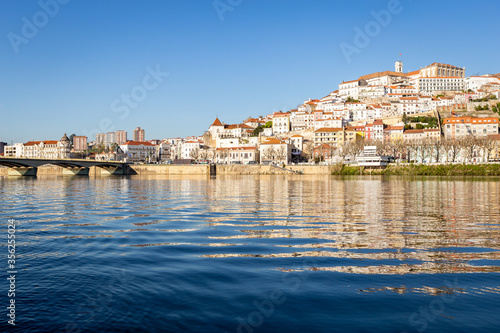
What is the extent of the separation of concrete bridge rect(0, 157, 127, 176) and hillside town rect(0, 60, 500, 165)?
83.2 feet

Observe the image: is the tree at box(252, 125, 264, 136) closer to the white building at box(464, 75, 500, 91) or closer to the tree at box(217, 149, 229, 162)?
the tree at box(217, 149, 229, 162)

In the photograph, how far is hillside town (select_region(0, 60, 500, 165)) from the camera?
94744mm

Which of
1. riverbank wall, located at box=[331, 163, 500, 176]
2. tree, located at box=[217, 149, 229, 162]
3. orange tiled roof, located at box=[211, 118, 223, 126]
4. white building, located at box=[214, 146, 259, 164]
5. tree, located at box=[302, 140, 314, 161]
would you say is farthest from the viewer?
orange tiled roof, located at box=[211, 118, 223, 126]

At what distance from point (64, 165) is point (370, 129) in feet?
253

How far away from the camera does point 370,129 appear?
11225cm

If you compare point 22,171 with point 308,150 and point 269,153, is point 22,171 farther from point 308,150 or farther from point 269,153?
point 308,150

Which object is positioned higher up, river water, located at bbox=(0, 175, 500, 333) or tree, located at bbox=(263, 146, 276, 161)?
tree, located at bbox=(263, 146, 276, 161)

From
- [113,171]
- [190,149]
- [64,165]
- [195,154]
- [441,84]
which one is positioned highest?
[441,84]

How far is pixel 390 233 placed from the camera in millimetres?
10961

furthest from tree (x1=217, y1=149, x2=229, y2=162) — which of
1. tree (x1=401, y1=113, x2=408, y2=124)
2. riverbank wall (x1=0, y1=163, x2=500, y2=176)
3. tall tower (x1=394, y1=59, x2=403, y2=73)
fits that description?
tall tower (x1=394, y1=59, x2=403, y2=73)

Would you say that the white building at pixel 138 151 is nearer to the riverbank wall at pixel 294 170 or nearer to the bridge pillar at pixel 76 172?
the riverbank wall at pixel 294 170

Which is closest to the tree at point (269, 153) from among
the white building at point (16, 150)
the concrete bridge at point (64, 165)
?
the concrete bridge at point (64, 165)

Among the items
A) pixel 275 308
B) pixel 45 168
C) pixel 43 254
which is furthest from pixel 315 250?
pixel 45 168

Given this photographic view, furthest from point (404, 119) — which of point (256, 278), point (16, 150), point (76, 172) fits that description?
point (16, 150)
